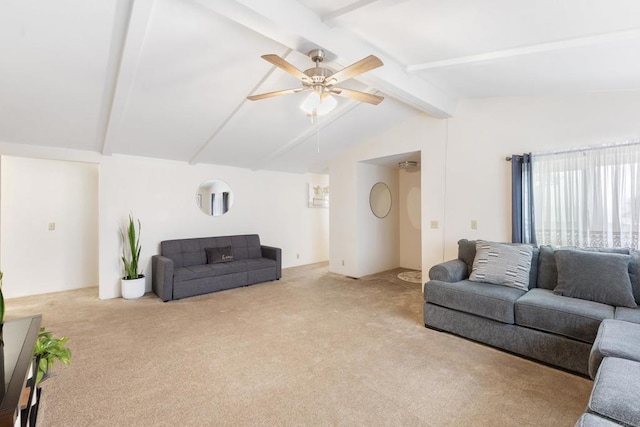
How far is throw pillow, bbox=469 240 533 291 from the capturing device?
295 centimetres

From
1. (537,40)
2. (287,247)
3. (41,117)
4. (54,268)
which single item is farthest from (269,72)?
(54,268)

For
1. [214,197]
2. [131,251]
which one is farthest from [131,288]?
[214,197]

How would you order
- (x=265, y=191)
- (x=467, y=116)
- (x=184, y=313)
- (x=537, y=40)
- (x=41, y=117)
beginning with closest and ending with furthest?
(x=537, y=40) < (x=41, y=117) < (x=184, y=313) < (x=467, y=116) < (x=265, y=191)

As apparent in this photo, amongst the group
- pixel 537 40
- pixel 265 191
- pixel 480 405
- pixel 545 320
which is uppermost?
pixel 537 40

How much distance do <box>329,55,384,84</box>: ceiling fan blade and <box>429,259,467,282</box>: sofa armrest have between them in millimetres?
2192

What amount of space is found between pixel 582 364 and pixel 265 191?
528 centimetres

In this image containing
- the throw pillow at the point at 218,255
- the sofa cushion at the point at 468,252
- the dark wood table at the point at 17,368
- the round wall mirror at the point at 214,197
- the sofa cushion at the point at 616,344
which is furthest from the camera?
the round wall mirror at the point at 214,197

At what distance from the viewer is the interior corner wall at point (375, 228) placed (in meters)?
5.53

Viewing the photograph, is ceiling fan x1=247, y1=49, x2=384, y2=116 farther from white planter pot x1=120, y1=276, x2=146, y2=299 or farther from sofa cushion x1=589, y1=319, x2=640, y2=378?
white planter pot x1=120, y1=276, x2=146, y2=299

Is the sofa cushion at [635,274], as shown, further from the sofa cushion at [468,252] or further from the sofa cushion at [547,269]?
the sofa cushion at [468,252]

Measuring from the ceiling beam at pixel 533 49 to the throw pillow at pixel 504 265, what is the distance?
1.88m

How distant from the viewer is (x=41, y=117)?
320cm

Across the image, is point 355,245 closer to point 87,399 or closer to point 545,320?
point 545,320

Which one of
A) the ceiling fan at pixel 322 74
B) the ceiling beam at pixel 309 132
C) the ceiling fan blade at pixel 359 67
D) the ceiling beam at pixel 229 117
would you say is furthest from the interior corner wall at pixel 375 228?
the ceiling fan blade at pixel 359 67
